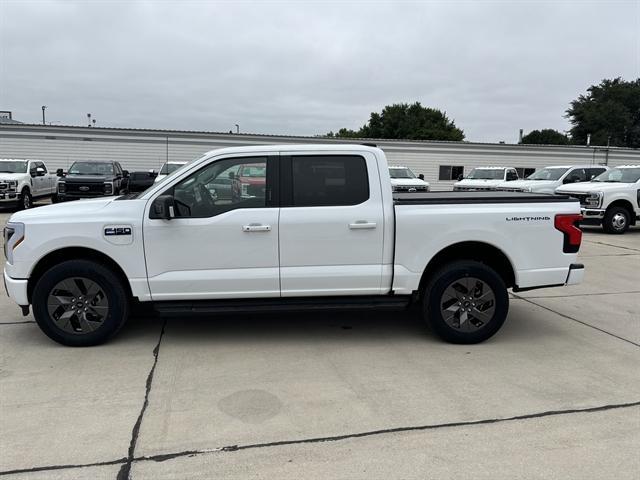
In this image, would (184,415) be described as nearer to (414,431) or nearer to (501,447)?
(414,431)

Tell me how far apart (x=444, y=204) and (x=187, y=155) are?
2467 centimetres

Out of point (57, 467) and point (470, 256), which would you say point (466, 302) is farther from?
point (57, 467)

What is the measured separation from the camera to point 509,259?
201 inches

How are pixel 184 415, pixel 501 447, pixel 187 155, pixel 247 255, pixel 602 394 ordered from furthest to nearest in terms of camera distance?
Answer: pixel 187 155, pixel 247 255, pixel 602 394, pixel 184 415, pixel 501 447

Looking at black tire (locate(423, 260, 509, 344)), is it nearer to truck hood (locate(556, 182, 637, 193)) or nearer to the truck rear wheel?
truck hood (locate(556, 182, 637, 193))

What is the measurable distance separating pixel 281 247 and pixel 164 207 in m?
1.11

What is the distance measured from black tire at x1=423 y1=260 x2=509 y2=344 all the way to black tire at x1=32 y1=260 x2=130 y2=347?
9.63 feet

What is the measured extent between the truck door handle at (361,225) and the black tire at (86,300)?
2.23m

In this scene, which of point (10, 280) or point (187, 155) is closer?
point (10, 280)

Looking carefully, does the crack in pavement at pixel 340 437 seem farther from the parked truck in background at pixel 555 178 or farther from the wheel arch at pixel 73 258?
the parked truck in background at pixel 555 178

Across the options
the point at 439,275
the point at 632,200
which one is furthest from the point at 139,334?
the point at 632,200

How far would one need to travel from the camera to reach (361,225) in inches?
190

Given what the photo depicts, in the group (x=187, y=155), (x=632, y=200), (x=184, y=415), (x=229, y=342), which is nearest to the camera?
(x=184, y=415)

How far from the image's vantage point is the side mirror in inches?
181
